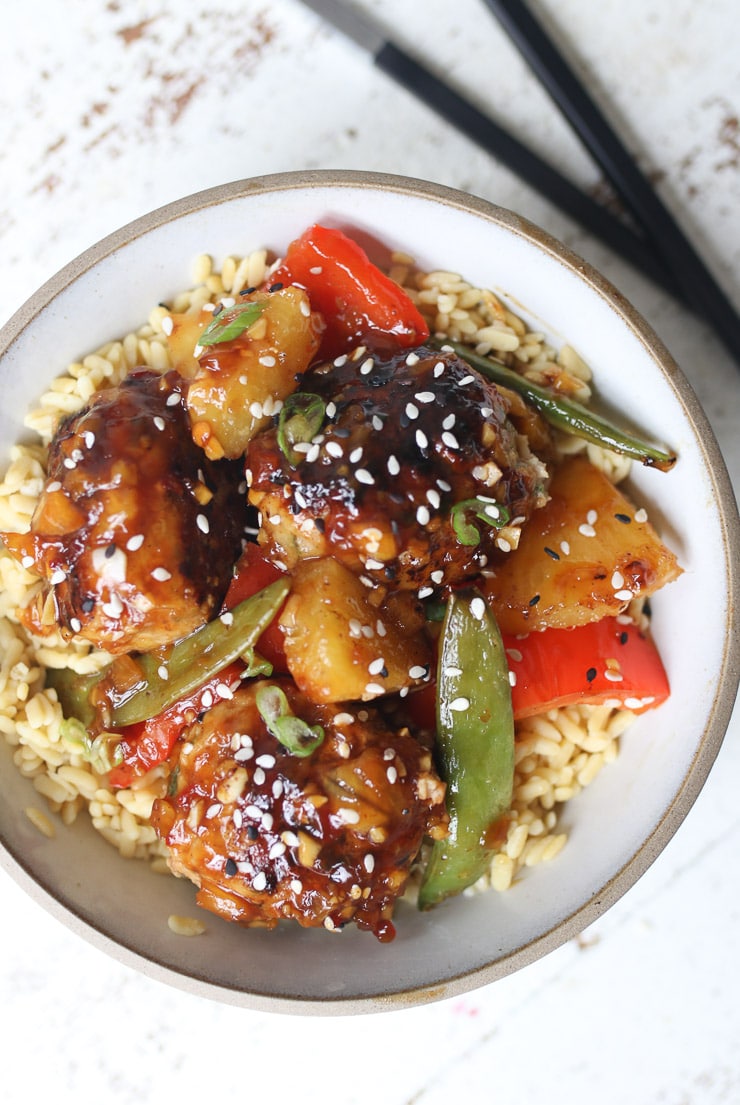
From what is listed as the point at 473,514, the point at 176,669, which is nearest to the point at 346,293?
the point at 473,514

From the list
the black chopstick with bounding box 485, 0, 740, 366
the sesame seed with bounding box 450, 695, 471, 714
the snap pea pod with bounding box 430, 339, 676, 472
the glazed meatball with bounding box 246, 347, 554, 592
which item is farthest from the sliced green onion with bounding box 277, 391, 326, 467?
the black chopstick with bounding box 485, 0, 740, 366

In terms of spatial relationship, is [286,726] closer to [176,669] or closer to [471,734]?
[176,669]

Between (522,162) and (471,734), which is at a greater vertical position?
(522,162)

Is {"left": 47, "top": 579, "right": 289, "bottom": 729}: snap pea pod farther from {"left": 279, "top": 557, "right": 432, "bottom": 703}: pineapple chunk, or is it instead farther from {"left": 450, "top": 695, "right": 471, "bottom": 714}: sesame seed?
{"left": 450, "top": 695, "right": 471, "bottom": 714}: sesame seed

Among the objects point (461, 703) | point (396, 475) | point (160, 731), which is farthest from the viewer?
point (160, 731)

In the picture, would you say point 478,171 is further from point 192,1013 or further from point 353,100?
point 192,1013

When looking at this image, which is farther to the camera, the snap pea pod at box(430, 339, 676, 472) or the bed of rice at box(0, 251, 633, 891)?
the bed of rice at box(0, 251, 633, 891)

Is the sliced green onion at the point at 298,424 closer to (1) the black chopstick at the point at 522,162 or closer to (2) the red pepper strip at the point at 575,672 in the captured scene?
(2) the red pepper strip at the point at 575,672
